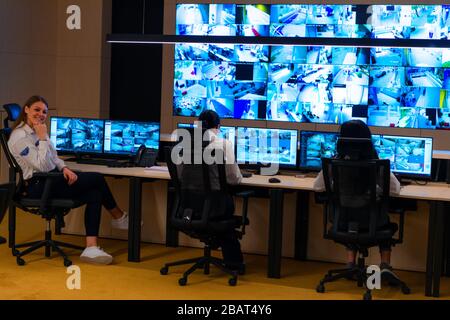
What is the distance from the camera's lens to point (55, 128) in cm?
766

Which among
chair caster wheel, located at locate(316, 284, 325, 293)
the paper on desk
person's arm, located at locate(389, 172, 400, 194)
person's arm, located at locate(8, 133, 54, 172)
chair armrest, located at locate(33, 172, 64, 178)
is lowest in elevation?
chair caster wheel, located at locate(316, 284, 325, 293)

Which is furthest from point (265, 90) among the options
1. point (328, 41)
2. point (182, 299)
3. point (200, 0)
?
point (182, 299)

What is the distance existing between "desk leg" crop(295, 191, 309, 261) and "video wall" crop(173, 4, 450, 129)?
304cm

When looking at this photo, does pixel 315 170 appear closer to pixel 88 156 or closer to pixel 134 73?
pixel 88 156

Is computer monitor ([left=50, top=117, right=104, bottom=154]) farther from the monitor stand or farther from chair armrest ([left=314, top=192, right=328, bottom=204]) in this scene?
the monitor stand

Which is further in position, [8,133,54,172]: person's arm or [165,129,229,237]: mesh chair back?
[8,133,54,172]: person's arm

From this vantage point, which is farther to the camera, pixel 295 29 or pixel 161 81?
pixel 161 81

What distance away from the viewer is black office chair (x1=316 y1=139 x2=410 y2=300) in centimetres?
572

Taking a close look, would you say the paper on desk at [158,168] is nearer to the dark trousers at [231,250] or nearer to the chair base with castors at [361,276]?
the dark trousers at [231,250]

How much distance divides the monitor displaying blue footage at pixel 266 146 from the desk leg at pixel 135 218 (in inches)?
37.6

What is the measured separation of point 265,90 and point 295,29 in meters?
0.82

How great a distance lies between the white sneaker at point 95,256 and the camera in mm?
6637

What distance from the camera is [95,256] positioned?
21.8ft

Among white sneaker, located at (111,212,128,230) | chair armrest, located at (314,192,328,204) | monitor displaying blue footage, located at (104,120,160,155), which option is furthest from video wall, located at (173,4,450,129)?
white sneaker, located at (111,212,128,230)
